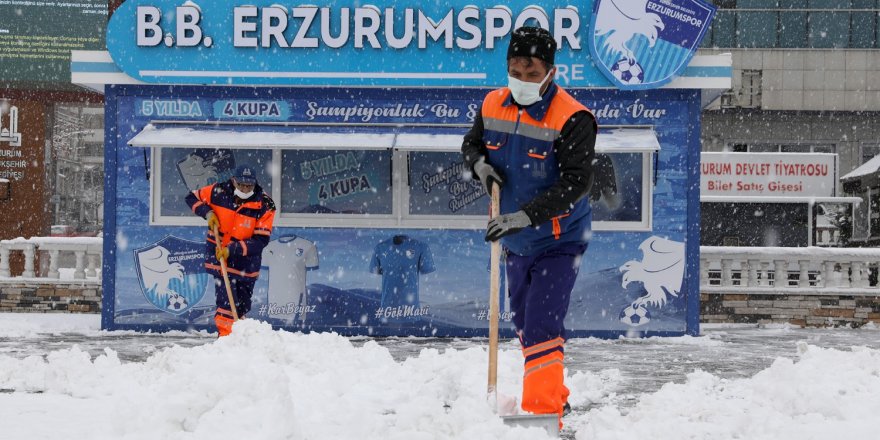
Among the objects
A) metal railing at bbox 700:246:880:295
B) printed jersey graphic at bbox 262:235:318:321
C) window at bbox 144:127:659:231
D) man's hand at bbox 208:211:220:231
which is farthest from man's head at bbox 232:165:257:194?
metal railing at bbox 700:246:880:295

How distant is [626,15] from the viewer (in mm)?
10172

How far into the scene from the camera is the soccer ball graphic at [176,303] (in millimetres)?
10555

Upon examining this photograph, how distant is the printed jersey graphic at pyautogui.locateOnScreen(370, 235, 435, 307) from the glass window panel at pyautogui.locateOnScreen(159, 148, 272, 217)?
59.5 inches

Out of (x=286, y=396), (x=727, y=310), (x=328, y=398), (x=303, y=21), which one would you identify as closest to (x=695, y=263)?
(x=727, y=310)

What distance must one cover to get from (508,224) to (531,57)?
2.66 feet

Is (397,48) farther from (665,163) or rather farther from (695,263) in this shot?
(695,263)

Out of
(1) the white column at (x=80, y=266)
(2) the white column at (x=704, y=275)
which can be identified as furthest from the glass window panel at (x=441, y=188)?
(1) the white column at (x=80, y=266)

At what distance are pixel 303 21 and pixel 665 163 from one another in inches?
164

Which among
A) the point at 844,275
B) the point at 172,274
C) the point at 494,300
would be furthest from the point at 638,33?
the point at 494,300

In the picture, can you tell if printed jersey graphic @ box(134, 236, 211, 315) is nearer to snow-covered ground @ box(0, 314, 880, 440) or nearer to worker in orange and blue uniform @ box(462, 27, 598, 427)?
snow-covered ground @ box(0, 314, 880, 440)

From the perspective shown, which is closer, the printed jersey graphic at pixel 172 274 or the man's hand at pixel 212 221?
the man's hand at pixel 212 221

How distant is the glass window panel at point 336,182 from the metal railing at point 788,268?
4.21 meters

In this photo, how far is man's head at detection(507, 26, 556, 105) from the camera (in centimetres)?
462

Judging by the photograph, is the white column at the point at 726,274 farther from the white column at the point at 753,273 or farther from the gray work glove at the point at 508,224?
the gray work glove at the point at 508,224
